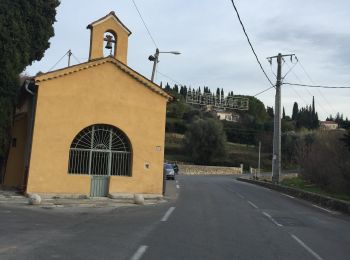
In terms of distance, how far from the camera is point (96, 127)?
23828mm

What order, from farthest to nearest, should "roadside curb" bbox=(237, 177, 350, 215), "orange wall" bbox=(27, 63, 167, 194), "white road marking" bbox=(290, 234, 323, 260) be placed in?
"orange wall" bbox=(27, 63, 167, 194) < "roadside curb" bbox=(237, 177, 350, 215) < "white road marking" bbox=(290, 234, 323, 260)

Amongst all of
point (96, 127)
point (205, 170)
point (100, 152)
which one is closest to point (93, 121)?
point (96, 127)

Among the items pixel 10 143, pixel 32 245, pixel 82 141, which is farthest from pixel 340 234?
pixel 10 143

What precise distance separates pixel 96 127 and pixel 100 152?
47.0 inches

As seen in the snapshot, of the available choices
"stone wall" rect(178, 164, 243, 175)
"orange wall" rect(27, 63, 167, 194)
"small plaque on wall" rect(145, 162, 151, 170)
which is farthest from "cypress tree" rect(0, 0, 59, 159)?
"stone wall" rect(178, 164, 243, 175)

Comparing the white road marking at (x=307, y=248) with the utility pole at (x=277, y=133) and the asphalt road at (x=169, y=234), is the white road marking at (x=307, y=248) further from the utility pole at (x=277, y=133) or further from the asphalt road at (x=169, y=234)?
the utility pole at (x=277, y=133)

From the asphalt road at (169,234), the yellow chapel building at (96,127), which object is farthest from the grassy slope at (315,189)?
the yellow chapel building at (96,127)

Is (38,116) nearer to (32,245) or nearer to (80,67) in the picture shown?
(80,67)

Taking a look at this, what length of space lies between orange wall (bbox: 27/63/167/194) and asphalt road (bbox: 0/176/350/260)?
178 inches

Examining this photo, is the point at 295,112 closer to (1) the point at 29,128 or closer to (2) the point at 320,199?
(2) the point at 320,199

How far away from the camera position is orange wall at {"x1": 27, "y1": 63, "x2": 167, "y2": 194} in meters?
22.4

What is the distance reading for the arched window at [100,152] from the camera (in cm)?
2330

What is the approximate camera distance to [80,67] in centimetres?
2330

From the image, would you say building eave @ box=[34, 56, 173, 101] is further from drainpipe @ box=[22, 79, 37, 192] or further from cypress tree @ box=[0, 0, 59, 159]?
cypress tree @ box=[0, 0, 59, 159]
